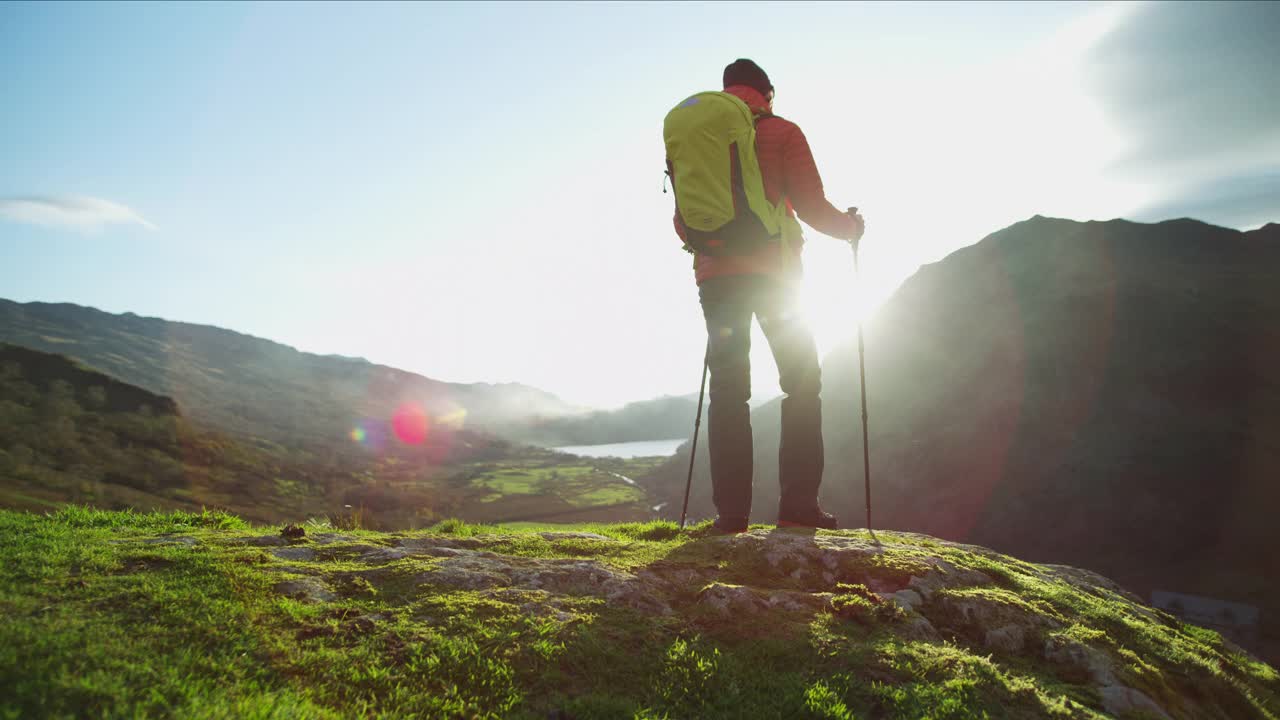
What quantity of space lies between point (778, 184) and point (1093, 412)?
69.5 meters

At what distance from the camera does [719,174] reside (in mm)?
5734

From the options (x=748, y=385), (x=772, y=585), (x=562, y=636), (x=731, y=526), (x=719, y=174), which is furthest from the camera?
(x=748, y=385)

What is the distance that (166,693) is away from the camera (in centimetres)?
210

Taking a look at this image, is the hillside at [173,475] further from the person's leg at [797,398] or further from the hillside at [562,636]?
the hillside at [562,636]

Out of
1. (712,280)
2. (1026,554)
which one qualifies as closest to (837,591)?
(712,280)

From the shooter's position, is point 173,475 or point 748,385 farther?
point 173,475

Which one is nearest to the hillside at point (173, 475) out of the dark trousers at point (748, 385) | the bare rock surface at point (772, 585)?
the dark trousers at point (748, 385)

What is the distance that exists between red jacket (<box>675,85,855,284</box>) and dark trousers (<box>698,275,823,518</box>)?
0.47ft

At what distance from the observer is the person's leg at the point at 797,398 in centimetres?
639

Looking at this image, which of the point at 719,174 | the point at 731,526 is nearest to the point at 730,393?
the point at 731,526

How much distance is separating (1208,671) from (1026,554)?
60.5 meters

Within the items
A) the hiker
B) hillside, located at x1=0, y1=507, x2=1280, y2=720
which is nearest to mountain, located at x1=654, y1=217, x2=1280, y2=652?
the hiker

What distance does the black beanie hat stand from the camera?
6.65m

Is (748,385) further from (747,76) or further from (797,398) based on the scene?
(747,76)
